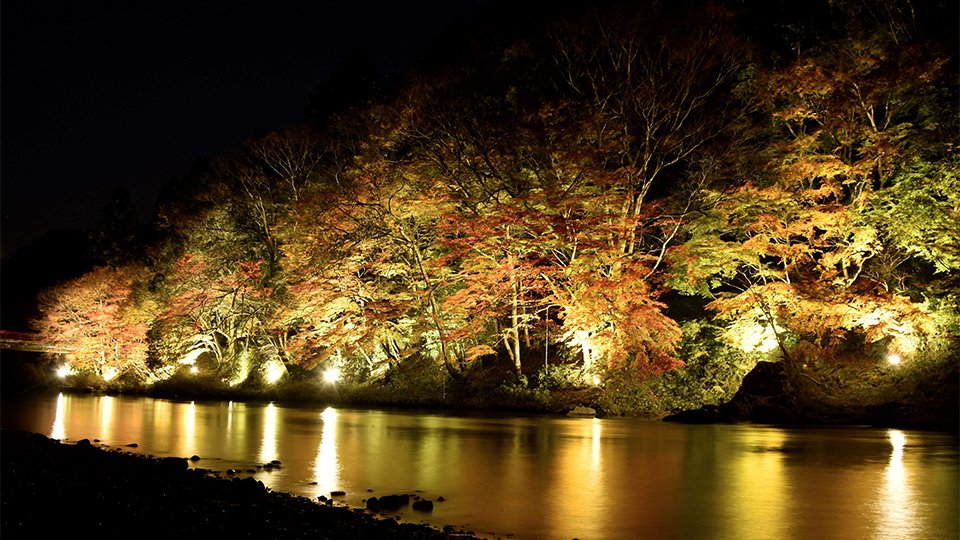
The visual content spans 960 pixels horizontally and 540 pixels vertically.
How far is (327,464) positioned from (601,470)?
4193mm

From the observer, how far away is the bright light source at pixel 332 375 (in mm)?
28650

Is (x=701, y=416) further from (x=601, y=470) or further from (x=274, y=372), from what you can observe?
(x=274, y=372)

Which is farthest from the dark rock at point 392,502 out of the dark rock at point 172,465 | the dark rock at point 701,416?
the dark rock at point 701,416

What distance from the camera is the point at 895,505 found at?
27.2ft

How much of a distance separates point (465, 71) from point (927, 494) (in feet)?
59.0

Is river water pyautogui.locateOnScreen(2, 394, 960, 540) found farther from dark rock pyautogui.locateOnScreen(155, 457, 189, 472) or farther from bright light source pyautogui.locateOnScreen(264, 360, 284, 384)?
bright light source pyautogui.locateOnScreen(264, 360, 284, 384)

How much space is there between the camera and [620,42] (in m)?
20.7

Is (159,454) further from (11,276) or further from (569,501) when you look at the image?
(11,276)

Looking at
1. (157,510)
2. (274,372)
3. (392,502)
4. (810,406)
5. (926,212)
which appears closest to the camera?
(157,510)

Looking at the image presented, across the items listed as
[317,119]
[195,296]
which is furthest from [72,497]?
[317,119]

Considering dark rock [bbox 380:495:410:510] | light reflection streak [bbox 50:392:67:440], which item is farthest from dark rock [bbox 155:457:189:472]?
light reflection streak [bbox 50:392:67:440]

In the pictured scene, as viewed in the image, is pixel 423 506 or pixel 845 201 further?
pixel 845 201

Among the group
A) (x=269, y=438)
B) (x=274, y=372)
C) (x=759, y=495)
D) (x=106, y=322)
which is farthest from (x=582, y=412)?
(x=106, y=322)

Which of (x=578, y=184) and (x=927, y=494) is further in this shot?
(x=578, y=184)
